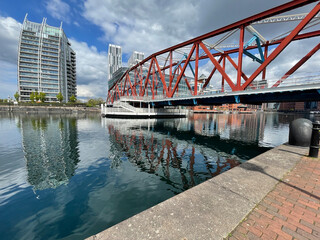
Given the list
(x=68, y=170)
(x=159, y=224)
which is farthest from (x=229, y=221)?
(x=68, y=170)

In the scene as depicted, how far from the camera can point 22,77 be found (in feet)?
335

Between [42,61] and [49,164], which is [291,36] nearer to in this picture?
[49,164]

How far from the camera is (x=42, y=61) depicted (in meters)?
108

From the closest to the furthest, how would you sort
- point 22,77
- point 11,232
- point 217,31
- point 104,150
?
1. point 11,232
2. point 104,150
3. point 217,31
4. point 22,77

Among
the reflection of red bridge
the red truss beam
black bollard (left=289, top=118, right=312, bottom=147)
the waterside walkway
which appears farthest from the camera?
the red truss beam

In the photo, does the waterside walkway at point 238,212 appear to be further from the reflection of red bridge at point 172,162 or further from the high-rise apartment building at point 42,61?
the high-rise apartment building at point 42,61

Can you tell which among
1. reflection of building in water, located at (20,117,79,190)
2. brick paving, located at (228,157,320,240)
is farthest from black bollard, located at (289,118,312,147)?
reflection of building in water, located at (20,117,79,190)

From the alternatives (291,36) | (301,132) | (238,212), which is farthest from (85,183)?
(291,36)

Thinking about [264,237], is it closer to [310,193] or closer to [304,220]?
[304,220]

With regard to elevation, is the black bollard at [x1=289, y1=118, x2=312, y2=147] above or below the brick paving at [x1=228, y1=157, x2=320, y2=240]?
above

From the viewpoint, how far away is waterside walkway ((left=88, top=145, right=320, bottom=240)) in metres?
2.43

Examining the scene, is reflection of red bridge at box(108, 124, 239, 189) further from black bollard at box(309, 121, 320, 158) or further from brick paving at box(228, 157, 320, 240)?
black bollard at box(309, 121, 320, 158)

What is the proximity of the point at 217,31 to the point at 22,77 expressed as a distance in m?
137

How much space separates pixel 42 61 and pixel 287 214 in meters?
149
